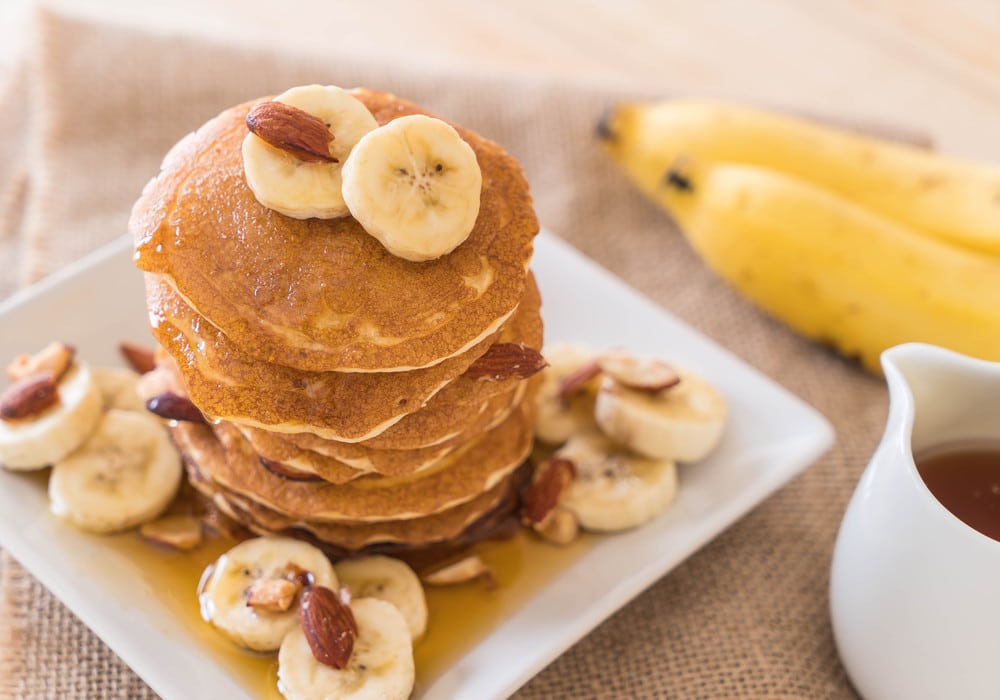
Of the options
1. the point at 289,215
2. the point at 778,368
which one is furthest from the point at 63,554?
the point at 778,368

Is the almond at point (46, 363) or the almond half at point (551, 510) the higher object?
the almond at point (46, 363)

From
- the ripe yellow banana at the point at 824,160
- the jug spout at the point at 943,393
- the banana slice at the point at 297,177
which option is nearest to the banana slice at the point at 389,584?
the banana slice at the point at 297,177

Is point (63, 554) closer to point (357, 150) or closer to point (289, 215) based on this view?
point (289, 215)

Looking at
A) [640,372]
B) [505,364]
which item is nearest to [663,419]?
[640,372]

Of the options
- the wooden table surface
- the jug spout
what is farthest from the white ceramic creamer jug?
the wooden table surface

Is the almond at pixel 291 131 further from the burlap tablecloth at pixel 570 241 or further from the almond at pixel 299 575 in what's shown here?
the burlap tablecloth at pixel 570 241
